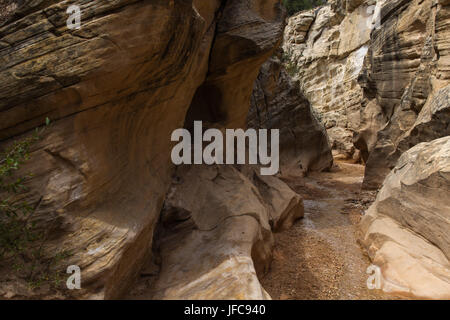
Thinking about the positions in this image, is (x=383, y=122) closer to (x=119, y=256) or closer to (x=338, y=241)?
(x=338, y=241)

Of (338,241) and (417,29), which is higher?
(417,29)

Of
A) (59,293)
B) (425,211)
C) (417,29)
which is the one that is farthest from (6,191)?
(417,29)

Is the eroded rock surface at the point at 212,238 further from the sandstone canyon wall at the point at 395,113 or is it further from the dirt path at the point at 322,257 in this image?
the sandstone canyon wall at the point at 395,113

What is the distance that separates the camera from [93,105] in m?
3.54

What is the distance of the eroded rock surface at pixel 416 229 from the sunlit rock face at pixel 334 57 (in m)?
15.8

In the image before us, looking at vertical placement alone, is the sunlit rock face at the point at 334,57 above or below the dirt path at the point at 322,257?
above

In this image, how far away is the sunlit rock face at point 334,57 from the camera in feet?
73.3

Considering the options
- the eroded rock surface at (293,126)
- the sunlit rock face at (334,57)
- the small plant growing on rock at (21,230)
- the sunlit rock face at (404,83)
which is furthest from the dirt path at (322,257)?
the sunlit rock face at (334,57)

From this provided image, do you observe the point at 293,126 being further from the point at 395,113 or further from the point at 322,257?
the point at 322,257

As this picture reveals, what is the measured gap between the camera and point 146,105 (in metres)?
4.27

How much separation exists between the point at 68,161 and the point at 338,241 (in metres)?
A: 5.85

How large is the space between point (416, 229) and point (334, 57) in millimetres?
23235

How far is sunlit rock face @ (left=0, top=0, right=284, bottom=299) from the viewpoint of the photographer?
3.22 meters

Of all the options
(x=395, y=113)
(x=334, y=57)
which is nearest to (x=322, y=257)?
(x=395, y=113)
